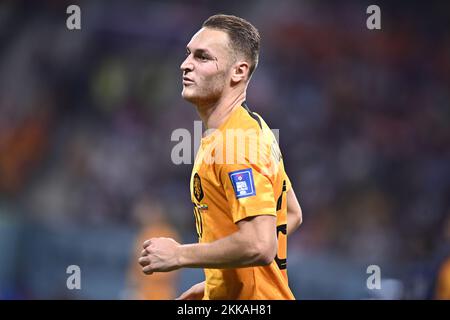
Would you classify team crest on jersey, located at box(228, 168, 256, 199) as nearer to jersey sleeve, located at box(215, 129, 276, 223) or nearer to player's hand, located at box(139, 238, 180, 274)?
jersey sleeve, located at box(215, 129, 276, 223)

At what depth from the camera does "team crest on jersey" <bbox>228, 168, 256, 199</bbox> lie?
238cm

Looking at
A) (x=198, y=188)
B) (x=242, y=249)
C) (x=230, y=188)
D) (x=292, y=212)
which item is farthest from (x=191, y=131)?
(x=242, y=249)

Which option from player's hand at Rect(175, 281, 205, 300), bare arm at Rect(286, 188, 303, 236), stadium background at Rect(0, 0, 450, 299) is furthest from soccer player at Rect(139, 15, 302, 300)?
stadium background at Rect(0, 0, 450, 299)

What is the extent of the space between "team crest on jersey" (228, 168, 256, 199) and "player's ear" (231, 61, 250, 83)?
48 cm

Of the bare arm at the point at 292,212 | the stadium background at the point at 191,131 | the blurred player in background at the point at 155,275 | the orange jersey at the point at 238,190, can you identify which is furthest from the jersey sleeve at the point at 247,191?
the stadium background at the point at 191,131

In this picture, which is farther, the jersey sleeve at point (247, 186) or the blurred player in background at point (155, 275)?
the blurred player in background at point (155, 275)

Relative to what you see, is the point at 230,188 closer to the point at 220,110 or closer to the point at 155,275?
the point at 220,110

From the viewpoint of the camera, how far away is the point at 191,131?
7039mm

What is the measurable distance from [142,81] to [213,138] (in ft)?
15.6

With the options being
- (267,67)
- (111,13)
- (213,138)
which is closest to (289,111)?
(267,67)

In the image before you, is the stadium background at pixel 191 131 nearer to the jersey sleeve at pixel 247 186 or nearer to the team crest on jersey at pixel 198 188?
the team crest on jersey at pixel 198 188

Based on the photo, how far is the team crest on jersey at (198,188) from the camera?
2611mm

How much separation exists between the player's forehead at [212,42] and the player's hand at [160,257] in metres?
0.81
